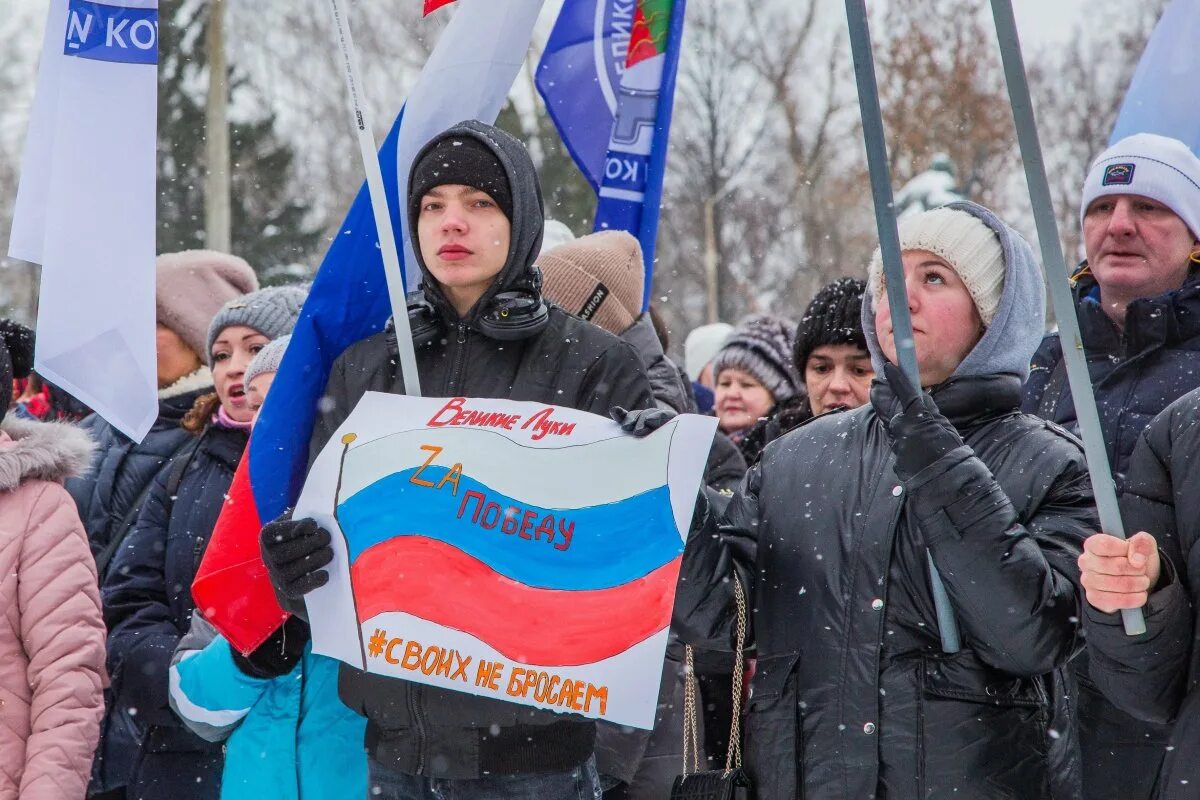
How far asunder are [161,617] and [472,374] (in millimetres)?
1437

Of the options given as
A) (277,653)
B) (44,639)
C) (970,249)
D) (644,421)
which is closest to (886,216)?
(970,249)

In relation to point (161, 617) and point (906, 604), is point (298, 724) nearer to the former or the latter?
point (161, 617)

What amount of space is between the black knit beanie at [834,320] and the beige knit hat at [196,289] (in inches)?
81.8

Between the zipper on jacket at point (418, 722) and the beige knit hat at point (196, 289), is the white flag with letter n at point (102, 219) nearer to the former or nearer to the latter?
the zipper on jacket at point (418, 722)

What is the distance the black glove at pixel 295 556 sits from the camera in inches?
125

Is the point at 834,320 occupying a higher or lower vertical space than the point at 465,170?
higher

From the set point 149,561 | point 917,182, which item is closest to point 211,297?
point 149,561

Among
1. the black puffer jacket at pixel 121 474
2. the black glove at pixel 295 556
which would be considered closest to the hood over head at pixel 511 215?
the black glove at pixel 295 556

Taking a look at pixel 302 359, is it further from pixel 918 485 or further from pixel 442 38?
pixel 918 485

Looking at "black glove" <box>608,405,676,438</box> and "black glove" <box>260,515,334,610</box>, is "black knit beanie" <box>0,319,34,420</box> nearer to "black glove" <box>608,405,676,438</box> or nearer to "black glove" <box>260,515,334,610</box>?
"black glove" <box>260,515,334,610</box>

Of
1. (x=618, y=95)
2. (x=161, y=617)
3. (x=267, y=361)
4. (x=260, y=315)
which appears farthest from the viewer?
(x=618, y=95)

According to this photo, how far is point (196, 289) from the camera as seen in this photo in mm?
Answer: 5602

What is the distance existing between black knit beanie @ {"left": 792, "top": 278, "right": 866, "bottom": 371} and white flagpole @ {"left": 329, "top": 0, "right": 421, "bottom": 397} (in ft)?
5.29

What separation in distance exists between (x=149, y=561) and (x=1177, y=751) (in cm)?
283
